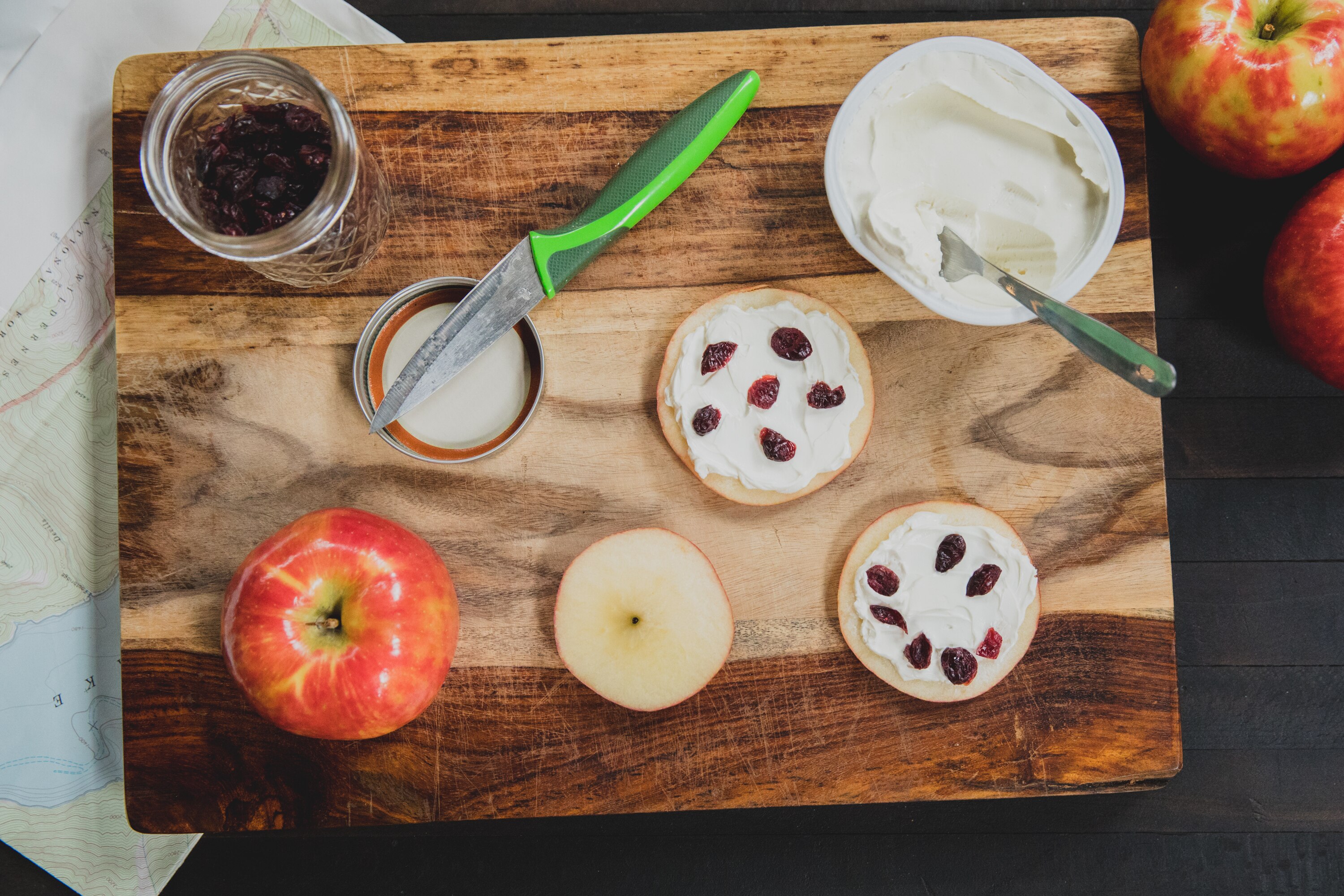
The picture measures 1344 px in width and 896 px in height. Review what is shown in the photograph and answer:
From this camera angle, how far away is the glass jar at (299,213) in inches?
44.1

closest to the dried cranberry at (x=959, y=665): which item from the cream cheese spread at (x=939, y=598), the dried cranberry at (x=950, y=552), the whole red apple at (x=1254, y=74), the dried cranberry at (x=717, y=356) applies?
the cream cheese spread at (x=939, y=598)

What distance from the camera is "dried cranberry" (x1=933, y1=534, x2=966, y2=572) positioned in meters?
1.35

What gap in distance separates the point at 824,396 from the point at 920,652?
1.49 feet

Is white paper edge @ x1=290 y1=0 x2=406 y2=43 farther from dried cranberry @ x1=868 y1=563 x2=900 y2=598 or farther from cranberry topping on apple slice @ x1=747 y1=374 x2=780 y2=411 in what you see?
dried cranberry @ x1=868 y1=563 x2=900 y2=598

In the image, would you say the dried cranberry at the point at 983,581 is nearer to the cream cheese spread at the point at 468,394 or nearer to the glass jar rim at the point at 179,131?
the cream cheese spread at the point at 468,394

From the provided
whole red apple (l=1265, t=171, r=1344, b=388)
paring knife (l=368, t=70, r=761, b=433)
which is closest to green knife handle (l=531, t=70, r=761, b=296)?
paring knife (l=368, t=70, r=761, b=433)

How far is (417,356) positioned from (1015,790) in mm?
1258

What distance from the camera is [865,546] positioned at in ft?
4.52

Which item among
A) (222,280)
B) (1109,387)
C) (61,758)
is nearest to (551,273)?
(222,280)

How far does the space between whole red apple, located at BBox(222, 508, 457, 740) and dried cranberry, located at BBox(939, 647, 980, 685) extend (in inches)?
32.7

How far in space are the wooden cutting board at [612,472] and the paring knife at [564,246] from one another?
0.08m

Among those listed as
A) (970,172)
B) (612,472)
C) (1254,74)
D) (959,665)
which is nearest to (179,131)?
(612,472)

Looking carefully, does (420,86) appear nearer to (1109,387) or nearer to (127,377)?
(127,377)

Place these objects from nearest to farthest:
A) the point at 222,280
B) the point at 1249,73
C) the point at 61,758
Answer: the point at 1249,73, the point at 222,280, the point at 61,758
